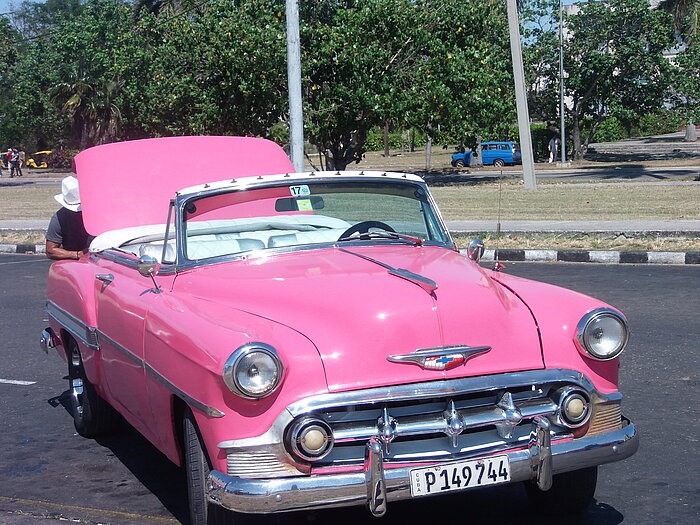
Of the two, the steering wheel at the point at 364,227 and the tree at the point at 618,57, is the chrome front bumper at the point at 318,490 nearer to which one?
the steering wheel at the point at 364,227

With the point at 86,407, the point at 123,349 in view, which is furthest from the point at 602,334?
the point at 86,407

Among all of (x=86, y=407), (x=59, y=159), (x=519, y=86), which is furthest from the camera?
(x=59, y=159)

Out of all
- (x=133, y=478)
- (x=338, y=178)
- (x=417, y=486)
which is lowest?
(x=133, y=478)

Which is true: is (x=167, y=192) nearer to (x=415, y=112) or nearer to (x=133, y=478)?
(x=133, y=478)

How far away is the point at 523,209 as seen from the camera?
65.7 feet

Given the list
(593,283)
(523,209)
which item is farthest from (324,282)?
(523,209)

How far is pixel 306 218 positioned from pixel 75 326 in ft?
5.18

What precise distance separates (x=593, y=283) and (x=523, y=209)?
894 cm

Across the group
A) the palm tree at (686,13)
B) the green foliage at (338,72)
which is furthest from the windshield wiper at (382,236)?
the palm tree at (686,13)

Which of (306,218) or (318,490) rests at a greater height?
(306,218)

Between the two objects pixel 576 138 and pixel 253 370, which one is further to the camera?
pixel 576 138

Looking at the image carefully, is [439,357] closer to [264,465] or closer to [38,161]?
[264,465]

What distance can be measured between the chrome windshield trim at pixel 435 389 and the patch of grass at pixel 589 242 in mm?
9912

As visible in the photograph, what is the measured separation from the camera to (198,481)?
3.88m
